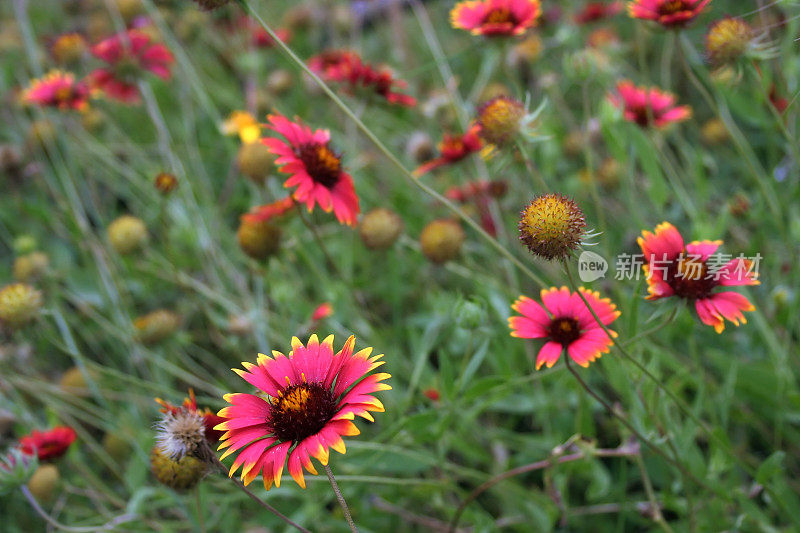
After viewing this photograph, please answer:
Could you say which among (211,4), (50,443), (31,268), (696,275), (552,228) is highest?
(211,4)

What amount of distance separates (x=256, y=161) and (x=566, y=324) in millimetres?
892

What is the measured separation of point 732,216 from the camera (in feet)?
5.00

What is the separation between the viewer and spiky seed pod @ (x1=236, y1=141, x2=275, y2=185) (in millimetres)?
1546

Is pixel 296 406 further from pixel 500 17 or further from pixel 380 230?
pixel 500 17

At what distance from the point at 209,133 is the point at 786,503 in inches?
86.4

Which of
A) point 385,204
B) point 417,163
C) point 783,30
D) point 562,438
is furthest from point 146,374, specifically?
point 783,30

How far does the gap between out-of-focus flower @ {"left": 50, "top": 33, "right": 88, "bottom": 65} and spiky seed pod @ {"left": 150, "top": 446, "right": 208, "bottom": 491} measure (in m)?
1.60

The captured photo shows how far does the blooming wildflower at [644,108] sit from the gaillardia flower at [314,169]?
0.59 meters

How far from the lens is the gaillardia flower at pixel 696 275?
33.9 inches

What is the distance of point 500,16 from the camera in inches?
52.7

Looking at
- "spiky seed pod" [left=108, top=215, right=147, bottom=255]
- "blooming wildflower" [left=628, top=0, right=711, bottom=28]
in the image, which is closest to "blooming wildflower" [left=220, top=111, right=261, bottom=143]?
"spiky seed pod" [left=108, top=215, right=147, bottom=255]

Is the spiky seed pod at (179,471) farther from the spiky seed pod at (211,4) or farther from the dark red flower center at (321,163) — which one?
the spiky seed pod at (211,4)

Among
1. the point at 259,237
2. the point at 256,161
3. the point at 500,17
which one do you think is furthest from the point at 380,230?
the point at 500,17

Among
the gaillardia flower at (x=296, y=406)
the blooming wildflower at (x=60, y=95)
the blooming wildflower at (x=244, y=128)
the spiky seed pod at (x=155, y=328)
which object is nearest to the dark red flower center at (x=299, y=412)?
the gaillardia flower at (x=296, y=406)
